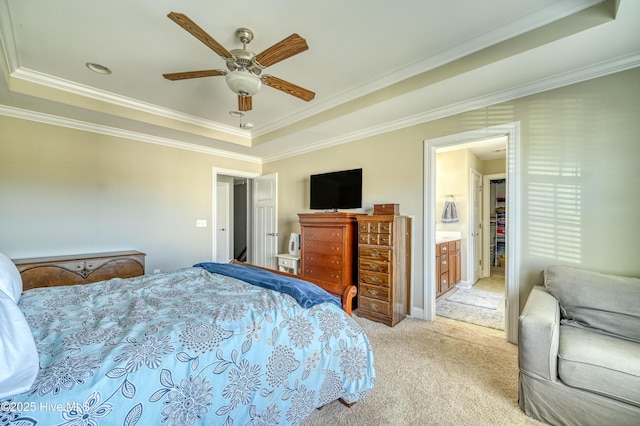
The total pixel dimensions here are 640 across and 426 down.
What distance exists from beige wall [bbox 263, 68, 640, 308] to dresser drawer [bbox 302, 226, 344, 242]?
5.98 ft

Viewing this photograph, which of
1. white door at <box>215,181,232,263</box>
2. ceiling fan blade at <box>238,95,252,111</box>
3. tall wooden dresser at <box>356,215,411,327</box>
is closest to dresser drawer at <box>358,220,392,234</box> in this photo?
tall wooden dresser at <box>356,215,411,327</box>

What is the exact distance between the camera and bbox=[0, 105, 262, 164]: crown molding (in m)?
3.16

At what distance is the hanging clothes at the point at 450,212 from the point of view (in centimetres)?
496

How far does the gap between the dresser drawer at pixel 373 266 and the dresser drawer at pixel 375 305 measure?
1.19 ft

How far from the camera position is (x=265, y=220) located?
16.8ft

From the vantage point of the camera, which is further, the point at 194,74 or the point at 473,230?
the point at 473,230

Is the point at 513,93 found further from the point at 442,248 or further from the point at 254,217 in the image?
the point at 254,217

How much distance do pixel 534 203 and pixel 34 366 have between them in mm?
3554

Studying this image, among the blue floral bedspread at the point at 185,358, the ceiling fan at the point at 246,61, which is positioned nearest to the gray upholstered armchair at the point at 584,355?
the blue floral bedspread at the point at 185,358

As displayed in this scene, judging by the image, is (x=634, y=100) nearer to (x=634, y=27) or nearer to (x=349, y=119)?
(x=634, y=27)

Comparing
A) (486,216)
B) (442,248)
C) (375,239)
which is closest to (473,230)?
(486,216)

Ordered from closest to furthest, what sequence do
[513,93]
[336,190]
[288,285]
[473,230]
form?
[288,285], [513,93], [336,190], [473,230]

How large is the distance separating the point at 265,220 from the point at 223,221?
174cm

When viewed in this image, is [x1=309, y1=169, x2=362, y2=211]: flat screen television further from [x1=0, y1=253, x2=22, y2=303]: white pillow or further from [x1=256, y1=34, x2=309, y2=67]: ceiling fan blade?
[x1=0, y1=253, x2=22, y2=303]: white pillow
